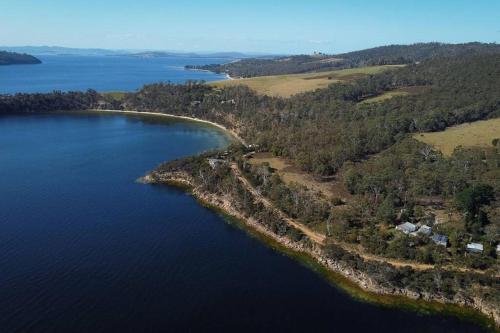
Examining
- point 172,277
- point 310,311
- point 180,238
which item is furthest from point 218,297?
point 180,238

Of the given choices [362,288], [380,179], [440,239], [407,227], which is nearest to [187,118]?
[380,179]

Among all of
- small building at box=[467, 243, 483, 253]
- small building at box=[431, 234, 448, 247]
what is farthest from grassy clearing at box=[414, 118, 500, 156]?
small building at box=[467, 243, 483, 253]

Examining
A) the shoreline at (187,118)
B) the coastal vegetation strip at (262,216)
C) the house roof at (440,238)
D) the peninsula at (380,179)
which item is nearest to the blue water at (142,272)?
the coastal vegetation strip at (262,216)

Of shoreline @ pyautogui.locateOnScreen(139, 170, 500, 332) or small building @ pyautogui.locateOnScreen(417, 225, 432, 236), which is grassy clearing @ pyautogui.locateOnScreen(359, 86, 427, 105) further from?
shoreline @ pyautogui.locateOnScreen(139, 170, 500, 332)

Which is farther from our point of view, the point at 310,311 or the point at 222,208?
the point at 222,208

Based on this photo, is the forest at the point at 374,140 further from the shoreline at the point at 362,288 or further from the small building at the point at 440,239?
the shoreline at the point at 362,288

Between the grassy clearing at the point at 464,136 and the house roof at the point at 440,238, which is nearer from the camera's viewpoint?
the house roof at the point at 440,238

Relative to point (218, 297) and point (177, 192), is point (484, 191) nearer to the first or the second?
point (218, 297)
